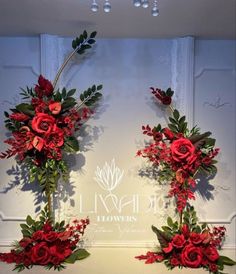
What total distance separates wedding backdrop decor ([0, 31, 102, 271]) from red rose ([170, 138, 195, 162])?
1.68ft

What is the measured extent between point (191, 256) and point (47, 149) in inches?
37.1

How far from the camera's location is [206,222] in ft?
6.88

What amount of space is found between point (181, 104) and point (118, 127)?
401 mm

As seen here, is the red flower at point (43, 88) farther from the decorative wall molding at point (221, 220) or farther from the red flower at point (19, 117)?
the decorative wall molding at point (221, 220)

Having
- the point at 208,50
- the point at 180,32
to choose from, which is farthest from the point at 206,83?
the point at 180,32

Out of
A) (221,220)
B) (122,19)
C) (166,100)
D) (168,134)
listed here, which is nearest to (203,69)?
(166,100)

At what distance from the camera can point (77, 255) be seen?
191 centimetres

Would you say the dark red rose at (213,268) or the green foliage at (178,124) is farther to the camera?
the green foliage at (178,124)

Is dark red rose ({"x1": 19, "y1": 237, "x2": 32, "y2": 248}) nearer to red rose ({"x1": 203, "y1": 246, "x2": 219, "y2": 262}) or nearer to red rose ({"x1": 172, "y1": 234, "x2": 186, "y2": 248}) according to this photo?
red rose ({"x1": 172, "y1": 234, "x2": 186, "y2": 248})

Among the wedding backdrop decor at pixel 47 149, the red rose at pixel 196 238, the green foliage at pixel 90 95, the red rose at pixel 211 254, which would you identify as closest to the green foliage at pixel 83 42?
the wedding backdrop decor at pixel 47 149

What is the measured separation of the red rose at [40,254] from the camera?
1797 mm

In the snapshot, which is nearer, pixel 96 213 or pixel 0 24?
pixel 0 24

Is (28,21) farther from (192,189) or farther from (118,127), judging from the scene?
(192,189)

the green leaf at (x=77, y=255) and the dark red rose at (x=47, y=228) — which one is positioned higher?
the dark red rose at (x=47, y=228)
